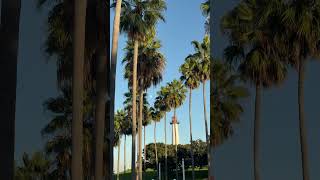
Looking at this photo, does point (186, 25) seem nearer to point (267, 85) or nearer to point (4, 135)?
point (267, 85)

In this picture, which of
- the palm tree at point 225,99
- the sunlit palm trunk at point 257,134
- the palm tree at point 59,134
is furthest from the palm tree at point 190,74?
the palm tree at point 59,134

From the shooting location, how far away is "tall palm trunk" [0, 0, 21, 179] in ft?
23.0

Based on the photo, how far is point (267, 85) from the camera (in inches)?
453

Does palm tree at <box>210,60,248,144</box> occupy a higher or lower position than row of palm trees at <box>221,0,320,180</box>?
lower

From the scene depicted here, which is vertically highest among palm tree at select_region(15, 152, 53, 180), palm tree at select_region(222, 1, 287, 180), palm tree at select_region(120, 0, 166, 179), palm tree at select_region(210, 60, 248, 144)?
palm tree at select_region(120, 0, 166, 179)

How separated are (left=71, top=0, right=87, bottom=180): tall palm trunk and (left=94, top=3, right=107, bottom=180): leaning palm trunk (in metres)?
1.49

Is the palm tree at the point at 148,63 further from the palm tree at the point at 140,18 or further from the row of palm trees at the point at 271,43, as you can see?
the row of palm trees at the point at 271,43

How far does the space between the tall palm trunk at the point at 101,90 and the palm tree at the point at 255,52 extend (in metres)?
3.37

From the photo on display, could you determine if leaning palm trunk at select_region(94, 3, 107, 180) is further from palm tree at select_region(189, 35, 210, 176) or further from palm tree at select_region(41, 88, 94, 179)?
palm tree at select_region(189, 35, 210, 176)

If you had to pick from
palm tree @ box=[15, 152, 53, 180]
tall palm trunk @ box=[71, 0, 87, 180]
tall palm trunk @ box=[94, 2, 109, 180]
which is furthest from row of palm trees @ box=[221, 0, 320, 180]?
palm tree @ box=[15, 152, 53, 180]


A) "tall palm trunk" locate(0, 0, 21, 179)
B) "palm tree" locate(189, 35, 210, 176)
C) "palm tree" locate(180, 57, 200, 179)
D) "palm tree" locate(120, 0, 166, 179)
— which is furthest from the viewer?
"palm tree" locate(180, 57, 200, 179)

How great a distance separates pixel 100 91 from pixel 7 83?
291cm

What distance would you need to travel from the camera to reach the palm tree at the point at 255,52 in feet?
36.7

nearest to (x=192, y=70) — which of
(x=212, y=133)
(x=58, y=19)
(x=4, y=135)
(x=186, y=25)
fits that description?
(x=186, y=25)
